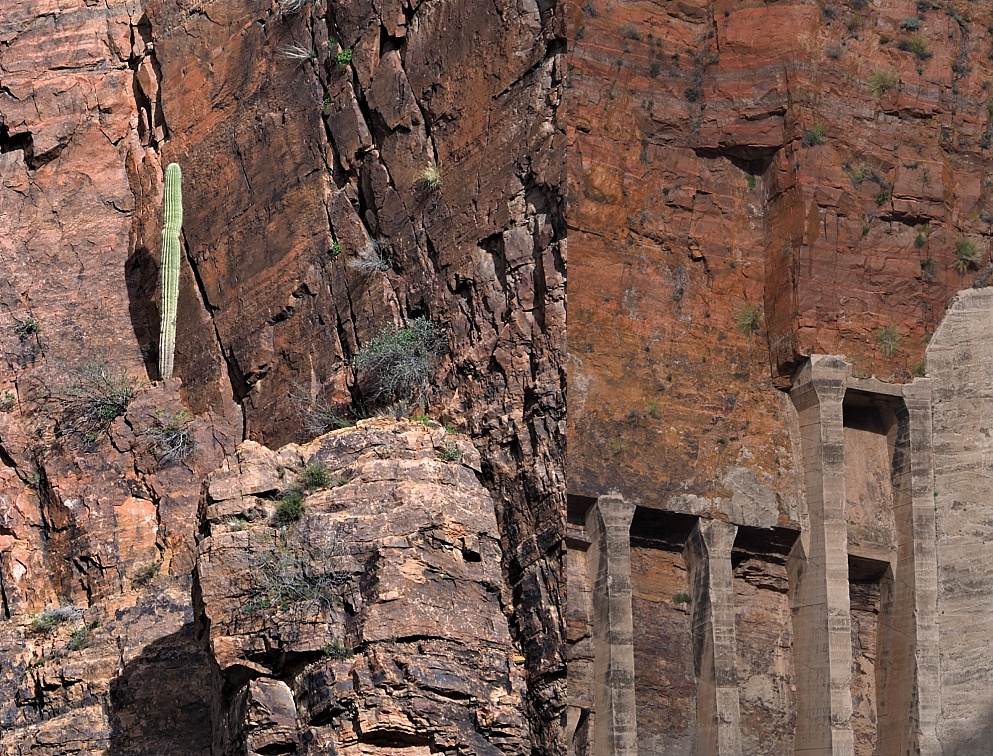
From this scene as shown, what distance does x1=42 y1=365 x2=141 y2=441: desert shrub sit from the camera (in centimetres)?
4281

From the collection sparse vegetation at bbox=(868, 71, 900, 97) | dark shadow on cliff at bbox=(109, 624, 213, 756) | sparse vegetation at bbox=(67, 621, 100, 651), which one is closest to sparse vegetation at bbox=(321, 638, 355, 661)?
dark shadow on cliff at bbox=(109, 624, 213, 756)

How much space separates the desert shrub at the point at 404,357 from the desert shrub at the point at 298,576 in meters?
4.24

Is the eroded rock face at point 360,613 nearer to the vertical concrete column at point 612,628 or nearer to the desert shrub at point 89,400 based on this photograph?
the vertical concrete column at point 612,628

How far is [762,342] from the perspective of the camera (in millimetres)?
40906

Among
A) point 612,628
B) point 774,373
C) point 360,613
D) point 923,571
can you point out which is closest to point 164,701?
point 360,613

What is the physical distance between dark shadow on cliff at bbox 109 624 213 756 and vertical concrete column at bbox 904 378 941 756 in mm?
Answer: 9577

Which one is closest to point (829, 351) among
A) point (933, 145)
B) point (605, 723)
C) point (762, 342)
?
point (762, 342)

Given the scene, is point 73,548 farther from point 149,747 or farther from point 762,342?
point 762,342

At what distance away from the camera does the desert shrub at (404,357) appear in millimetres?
40062

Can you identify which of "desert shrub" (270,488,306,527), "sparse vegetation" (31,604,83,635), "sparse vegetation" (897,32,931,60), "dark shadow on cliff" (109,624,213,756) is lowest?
"dark shadow on cliff" (109,624,213,756)

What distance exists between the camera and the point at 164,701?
39531mm

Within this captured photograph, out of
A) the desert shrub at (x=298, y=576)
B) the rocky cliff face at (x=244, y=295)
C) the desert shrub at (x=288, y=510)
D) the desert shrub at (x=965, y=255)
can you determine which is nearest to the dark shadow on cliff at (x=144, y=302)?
the rocky cliff face at (x=244, y=295)

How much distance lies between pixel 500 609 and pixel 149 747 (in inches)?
221

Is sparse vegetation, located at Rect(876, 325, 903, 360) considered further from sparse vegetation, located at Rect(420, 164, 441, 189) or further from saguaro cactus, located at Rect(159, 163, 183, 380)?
saguaro cactus, located at Rect(159, 163, 183, 380)
